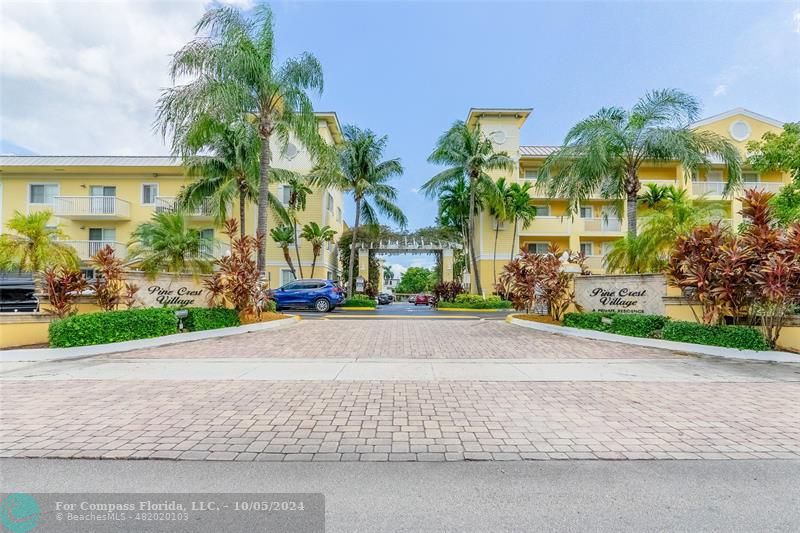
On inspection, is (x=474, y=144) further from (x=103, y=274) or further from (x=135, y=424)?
(x=135, y=424)

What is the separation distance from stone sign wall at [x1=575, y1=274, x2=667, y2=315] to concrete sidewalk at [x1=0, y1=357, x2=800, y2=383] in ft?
13.1

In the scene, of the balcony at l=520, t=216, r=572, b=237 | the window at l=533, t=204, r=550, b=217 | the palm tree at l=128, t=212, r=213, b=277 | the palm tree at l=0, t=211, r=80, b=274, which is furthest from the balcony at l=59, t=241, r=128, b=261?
the window at l=533, t=204, r=550, b=217

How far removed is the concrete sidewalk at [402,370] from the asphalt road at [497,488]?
3152mm

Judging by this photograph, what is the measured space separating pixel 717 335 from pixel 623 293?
3.54 m

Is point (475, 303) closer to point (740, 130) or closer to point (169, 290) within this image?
point (169, 290)

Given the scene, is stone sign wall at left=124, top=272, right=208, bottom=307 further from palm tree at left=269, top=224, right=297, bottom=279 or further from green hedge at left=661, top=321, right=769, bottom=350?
green hedge at left=661, top=321, right=769, bottom=350

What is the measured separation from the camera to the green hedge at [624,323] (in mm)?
11078

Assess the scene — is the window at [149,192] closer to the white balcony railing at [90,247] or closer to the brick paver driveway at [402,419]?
the white balcony railing at [90,247]

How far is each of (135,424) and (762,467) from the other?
6.20 m

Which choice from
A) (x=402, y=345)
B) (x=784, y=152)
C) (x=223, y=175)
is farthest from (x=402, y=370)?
(x=223, y=175)

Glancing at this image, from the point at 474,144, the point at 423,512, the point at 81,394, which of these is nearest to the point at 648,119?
the point at 474,144

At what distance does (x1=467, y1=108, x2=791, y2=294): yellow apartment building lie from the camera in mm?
28875

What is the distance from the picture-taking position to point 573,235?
29406 millimetres

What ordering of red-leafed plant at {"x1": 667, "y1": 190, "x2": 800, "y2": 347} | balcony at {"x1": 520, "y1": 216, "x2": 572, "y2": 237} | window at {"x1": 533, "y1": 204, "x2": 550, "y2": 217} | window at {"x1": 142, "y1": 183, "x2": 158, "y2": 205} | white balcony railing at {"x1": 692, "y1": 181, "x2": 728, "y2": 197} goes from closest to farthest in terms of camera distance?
red-leafed plant at {"x1": 667, "y1": 190, "x2": 800, "y2": 347}
window at {"x1": 142, "y1": 183, "x2": 158, "y2": 205}
white balcony railing at {"x1": 692, "y1": 181, "x2": 728, "y2": 197}
balcony at {"x1": 520, "y1": 216, "x2": 572, "y2": 237}
window at {"x1": 533, "y1": 204, "x2": 550, "y2": 217}
